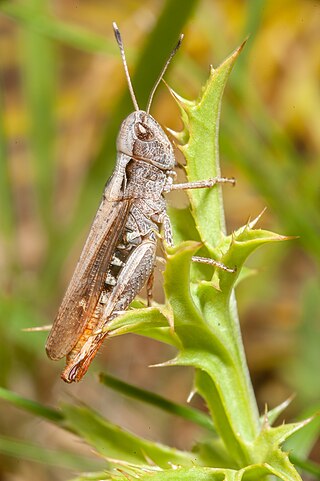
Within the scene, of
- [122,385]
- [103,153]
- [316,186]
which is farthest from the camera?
[316,186]

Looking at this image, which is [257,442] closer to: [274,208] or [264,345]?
[274,208]

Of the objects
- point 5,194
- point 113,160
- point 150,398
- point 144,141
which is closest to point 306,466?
point 150,398

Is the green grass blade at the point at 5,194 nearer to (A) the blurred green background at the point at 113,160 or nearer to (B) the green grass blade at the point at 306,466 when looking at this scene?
(A) the blurred green background at the point at 113,160

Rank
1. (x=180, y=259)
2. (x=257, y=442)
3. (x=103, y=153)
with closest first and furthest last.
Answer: (x=180, y=259)
(x=257, y=442)
(x=103, y=153)

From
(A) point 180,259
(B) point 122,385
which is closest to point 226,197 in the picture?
(B) point 122,385

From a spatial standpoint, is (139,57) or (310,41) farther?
(310,41)

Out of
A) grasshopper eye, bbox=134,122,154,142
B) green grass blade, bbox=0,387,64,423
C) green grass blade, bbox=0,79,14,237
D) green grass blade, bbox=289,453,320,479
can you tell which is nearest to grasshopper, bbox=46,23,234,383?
grasshopper eye, bbox=134,122,154,142
